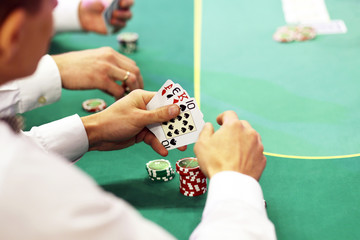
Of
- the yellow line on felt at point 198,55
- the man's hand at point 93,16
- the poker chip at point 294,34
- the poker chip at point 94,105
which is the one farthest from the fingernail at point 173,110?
the poker chip at point 294,34

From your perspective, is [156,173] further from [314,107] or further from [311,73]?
[311,73]

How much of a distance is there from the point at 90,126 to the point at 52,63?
21.4 inches

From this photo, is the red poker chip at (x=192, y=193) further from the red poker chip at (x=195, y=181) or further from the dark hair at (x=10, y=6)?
the dark hair at (x=10, y=6)

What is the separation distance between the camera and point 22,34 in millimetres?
978

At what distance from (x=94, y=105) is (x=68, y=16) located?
2.87ft

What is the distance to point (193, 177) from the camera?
1791mm

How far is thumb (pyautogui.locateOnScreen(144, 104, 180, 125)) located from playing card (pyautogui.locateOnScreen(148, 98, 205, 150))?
0.02 m

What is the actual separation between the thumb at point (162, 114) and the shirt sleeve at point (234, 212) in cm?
51

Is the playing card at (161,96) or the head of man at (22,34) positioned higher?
the head of man at (22,34)

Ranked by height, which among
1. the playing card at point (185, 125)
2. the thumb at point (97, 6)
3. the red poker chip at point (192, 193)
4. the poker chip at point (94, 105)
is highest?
the thumb at point (97, 6)

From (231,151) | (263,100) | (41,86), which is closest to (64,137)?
(41,86)

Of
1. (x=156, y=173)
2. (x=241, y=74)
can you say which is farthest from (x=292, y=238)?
(x=241, y=74)

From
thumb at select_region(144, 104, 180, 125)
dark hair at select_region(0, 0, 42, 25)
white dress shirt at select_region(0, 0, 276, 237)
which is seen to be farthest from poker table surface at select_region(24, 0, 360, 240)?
dark hair at select_region(0, 0, 42, 25)

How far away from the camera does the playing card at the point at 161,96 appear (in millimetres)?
1899
